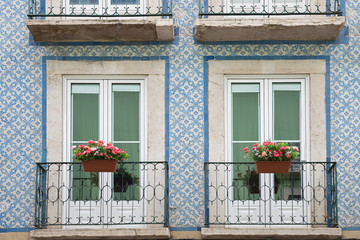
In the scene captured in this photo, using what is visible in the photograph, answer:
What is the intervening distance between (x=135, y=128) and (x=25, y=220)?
1965 mm

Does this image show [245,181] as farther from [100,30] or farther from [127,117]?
[100,30]

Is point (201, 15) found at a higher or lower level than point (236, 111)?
higher

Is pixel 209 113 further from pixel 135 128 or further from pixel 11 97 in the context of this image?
pixel 11 97

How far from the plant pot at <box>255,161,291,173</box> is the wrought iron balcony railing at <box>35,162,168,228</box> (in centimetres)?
131

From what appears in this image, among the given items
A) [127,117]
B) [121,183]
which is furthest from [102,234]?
[127,117]

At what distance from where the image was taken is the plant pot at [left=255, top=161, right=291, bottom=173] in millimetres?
10227

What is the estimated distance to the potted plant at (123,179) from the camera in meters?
10.9

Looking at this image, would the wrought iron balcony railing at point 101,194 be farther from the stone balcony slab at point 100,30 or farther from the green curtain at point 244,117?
the stone balcony slab at point 100,30

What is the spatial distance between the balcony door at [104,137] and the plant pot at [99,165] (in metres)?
0.52

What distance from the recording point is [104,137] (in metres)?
10.9

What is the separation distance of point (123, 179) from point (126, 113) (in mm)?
932

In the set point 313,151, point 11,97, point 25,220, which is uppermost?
point 11,97

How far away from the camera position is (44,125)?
10828 mm

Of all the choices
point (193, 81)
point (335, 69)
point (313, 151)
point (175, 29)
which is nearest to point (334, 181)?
point (313, 151)
